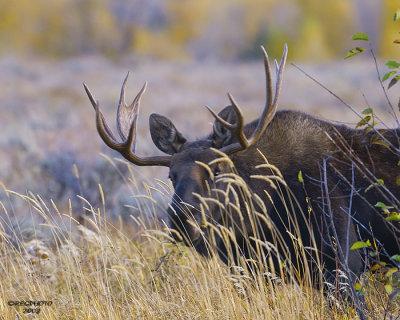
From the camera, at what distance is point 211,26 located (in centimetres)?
8475

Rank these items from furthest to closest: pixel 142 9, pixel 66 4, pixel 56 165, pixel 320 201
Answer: pixel 66 4 → pixel 142 9 → pixel 56 165 → pixel 320 201

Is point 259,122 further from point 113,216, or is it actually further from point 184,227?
point 113,216

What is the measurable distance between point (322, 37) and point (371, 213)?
83.9 m

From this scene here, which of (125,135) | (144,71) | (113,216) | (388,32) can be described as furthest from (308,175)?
(388,32)

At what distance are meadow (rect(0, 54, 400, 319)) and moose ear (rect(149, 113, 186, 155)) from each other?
1.02 ft

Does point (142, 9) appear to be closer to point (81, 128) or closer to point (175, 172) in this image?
point (81, 128)

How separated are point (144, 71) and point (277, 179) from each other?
127ft

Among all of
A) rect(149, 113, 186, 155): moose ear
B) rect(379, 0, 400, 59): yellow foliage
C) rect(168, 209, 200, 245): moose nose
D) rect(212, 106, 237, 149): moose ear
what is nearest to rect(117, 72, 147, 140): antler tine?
rect(149, 113, 186, 155): moose ear

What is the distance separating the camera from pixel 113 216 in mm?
9758

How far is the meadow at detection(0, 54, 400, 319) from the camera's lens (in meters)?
5.14

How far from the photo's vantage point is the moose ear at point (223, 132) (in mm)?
6043

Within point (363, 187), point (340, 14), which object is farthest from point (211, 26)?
point (363, 187)

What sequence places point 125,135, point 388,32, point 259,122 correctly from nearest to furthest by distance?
1. point 259,122
2. point 125,135
3. point 388,32

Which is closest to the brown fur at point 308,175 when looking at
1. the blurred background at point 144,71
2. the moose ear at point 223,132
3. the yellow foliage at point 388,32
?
the moose ear at point 223,132
